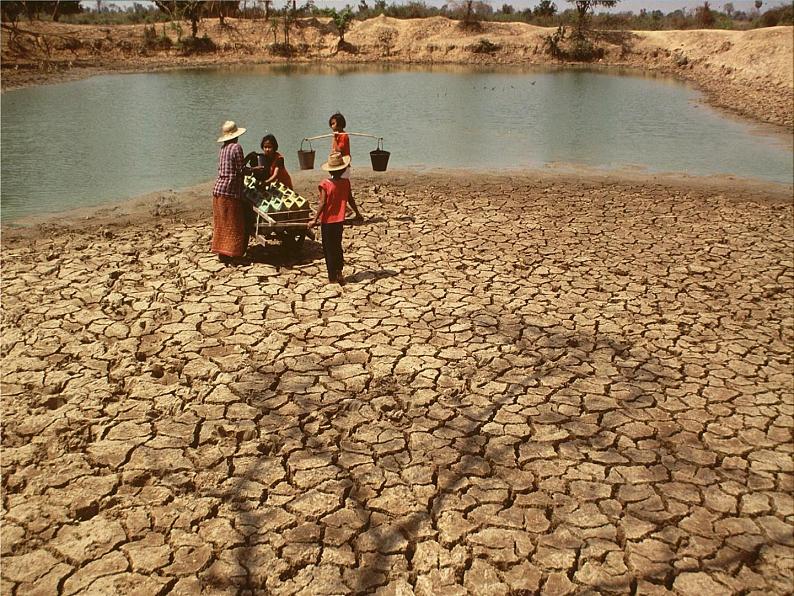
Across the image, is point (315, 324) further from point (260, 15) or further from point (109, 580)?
point (260, 15)

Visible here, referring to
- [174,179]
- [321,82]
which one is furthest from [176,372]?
[321,82]

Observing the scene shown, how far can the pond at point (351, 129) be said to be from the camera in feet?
37.9

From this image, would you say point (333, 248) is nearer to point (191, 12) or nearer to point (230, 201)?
point (230, 201)

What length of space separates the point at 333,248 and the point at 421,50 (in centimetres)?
3810

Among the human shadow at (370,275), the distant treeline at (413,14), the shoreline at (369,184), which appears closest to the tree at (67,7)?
the distant treeline at (413,14)

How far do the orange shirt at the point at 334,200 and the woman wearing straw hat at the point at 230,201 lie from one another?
94cm

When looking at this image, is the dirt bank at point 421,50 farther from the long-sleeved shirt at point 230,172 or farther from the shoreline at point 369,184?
the long-sleeved shirt at point 230,172

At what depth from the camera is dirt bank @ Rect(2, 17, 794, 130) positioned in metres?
26.9

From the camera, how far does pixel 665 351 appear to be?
16.7 feet

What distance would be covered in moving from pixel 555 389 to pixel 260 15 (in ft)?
157

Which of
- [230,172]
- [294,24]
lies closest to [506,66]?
[294,24]

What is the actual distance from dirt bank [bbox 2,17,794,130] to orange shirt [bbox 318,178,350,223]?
2063 cm

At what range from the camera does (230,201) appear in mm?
6152

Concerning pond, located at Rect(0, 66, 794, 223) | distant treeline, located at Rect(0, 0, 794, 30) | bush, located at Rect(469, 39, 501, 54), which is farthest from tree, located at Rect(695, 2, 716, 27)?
pond, located at Rect(0, 66, 794, 223)
